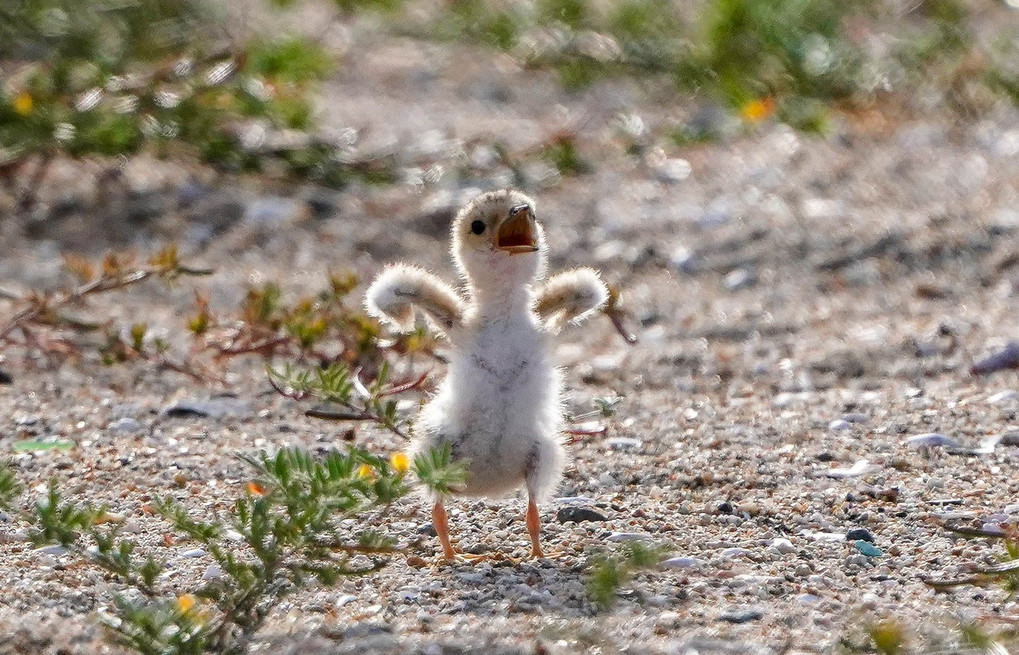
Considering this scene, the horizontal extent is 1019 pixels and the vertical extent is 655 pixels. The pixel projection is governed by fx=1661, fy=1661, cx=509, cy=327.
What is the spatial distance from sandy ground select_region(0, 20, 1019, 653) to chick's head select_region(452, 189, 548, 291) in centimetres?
56

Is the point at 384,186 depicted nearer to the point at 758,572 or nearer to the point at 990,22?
the point at 758,572

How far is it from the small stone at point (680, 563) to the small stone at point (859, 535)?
388 mm

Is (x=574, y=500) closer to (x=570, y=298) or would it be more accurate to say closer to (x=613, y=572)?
(x=570, y=298)

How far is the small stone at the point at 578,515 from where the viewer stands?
3.88 metres

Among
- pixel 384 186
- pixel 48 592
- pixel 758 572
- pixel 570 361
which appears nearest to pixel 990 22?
pixel 384 186

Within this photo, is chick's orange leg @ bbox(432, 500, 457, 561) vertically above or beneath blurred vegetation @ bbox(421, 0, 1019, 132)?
beneath

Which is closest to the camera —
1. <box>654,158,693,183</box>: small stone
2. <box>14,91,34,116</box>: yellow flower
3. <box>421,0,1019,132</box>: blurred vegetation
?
<box>14,91,34,116</box>: yellow flower

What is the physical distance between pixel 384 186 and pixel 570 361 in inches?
62.7

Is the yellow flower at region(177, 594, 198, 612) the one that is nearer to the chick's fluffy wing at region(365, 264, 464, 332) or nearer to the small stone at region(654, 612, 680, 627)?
the small stone at region(654, 612, 680, 627)

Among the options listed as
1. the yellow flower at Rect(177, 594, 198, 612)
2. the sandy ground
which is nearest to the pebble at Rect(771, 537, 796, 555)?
the sandy ground

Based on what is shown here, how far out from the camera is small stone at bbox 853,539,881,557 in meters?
3.57

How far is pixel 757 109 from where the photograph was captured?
6.92 m

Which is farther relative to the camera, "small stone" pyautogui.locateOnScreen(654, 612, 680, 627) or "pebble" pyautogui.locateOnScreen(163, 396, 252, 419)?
"pebble" pyautogui.locateOnScreen(163, 396, 252, 419)

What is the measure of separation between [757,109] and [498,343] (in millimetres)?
3323
